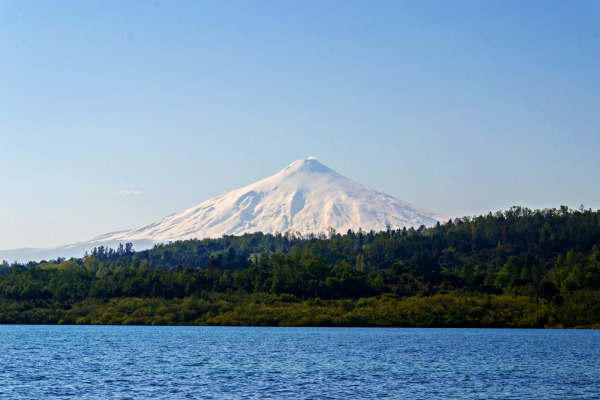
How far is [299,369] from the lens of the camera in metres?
75.7

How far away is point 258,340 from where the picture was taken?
124m

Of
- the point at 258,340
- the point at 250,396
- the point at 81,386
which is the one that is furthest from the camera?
the point at 258,340

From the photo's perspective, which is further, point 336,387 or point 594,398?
point 336,387

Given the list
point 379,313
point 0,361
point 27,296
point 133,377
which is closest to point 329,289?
point 379,313

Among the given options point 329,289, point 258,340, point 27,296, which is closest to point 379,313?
point 329,289

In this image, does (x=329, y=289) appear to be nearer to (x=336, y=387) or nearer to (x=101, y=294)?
(x=101, y=294)

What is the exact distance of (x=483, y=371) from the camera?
3017 inches

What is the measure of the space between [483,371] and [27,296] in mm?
142796

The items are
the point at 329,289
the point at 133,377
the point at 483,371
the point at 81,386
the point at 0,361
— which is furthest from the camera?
the point at 329,289

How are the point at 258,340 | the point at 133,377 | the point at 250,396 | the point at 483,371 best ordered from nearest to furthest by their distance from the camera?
the point at 250,396
the point at 133,377
the point at 483,371
the point at 258,340

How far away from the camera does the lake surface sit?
196ft

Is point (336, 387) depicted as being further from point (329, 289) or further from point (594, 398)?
point (329, 289)

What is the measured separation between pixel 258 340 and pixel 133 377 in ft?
187

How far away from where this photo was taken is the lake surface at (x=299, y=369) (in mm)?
59688
